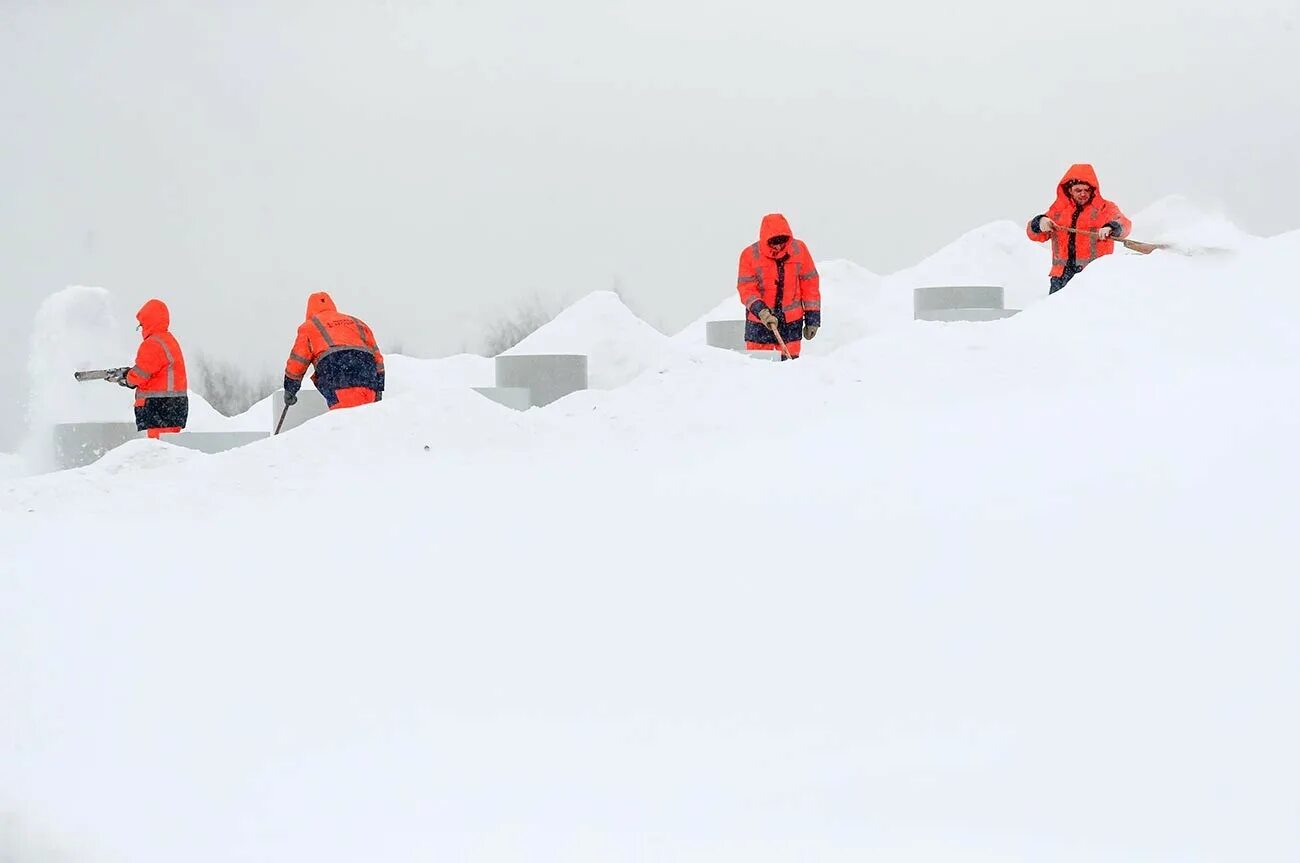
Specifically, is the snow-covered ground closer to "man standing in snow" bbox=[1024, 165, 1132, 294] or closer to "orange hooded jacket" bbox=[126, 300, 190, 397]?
"man standing in snow" bbox=[1024, 165, 1132, 294]

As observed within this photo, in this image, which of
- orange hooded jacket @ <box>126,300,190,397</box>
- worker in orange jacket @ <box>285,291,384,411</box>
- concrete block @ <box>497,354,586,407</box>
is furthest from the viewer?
concrete block @ <box>497,354,586,407</box>

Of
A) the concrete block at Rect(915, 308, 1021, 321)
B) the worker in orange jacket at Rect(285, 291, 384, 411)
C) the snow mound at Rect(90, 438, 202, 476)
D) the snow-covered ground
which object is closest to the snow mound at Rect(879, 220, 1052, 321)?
the concrete block at Rect(915, 308, 1021, 321)

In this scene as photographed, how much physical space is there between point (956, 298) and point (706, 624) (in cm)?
1153

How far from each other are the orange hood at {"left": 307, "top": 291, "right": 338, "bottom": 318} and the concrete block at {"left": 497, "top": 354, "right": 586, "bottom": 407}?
355cm

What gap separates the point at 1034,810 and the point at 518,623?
2.29 meters

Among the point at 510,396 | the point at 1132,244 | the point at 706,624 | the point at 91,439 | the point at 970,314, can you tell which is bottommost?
the point at 706,624

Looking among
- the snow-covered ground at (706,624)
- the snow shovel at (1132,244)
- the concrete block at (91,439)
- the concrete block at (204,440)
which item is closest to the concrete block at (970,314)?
the snow shovel at (1132,244)

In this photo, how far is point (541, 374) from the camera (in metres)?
13.1

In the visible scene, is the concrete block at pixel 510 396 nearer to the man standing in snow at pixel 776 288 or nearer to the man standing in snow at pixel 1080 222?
the man standing in snow at pixel 776 288

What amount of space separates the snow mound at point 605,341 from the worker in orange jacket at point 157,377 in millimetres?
4790

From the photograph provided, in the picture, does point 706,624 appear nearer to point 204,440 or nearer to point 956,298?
point 204,440

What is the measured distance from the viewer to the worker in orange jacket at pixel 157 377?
11.0 meters

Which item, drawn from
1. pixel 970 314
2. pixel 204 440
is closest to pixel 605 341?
pixel 970 314

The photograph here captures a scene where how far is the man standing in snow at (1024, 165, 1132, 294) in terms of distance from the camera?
403 inches
